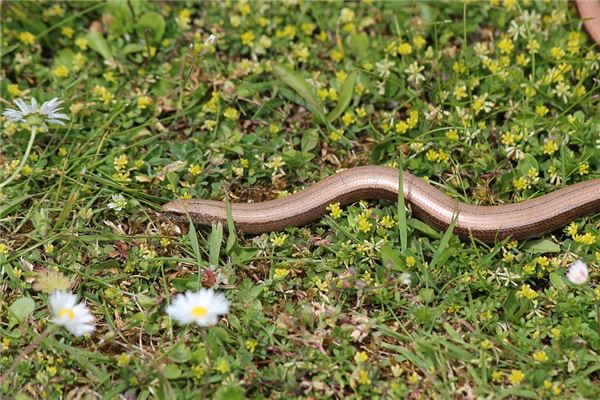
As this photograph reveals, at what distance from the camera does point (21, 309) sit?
11.4 ft

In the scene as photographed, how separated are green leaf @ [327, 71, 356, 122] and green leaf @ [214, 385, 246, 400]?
1844 mm

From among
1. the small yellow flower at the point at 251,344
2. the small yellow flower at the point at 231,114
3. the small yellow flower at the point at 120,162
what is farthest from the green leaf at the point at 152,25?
the small yellow flower at the point at 251,344

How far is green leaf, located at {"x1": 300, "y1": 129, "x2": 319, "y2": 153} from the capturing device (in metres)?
4.16

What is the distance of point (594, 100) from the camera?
4168 mm

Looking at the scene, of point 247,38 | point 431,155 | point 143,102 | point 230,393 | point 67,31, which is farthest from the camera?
point 67,31

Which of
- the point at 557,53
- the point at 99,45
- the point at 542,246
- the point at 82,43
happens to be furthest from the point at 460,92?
A: the point at 82,43

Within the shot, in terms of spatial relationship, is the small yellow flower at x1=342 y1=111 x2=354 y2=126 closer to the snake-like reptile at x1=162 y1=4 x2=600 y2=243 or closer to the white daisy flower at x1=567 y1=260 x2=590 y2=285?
the snake-like reptile at x1=162 y1=4 x2=600 y2=243

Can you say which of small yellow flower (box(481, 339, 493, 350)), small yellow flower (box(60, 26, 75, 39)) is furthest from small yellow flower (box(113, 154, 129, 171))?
small yellow flower (box(481, 339, 493, 350))

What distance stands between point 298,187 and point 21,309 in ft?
5.48

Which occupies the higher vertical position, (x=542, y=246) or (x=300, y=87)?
(x=300, y=87)

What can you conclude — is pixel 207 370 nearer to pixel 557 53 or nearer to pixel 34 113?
pixel 34 113

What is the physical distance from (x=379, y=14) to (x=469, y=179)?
4.69ft

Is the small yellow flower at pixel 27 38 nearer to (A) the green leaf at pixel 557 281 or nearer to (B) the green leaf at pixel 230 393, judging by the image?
(B) the green leaf at pixel 230 393

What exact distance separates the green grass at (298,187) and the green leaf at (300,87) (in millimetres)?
15
